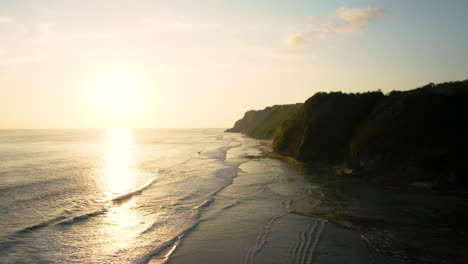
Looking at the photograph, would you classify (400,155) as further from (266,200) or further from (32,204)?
(32,204)

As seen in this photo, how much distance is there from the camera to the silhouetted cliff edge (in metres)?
24.0

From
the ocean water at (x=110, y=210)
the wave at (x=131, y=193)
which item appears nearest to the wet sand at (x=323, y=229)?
the ocean water at (x=110, y=210)

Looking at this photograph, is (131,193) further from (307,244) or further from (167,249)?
(307,244)

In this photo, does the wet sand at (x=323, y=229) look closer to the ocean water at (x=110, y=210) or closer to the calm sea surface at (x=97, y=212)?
the ocean water at (x=110, y=210)

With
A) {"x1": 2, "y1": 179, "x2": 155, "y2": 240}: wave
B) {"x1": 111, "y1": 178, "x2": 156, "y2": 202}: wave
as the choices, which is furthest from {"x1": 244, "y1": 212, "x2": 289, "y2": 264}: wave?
{"x1": 111, "y1": 178, "x2": 156, "y2": 202}: wave

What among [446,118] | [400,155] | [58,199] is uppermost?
[446,118]

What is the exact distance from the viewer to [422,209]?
715 inches

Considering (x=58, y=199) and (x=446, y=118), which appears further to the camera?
(x=446, y=118)

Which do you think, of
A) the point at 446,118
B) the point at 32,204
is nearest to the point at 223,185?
the point at 32,204

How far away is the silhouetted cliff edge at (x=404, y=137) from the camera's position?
24000 mm

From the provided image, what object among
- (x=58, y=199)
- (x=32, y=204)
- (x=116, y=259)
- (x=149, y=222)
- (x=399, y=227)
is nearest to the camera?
(x=116, y=259)

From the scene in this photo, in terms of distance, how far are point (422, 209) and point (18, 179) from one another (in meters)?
39.8

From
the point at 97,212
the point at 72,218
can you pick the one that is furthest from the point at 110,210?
the point at 72,218

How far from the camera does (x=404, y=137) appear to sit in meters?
26.8
